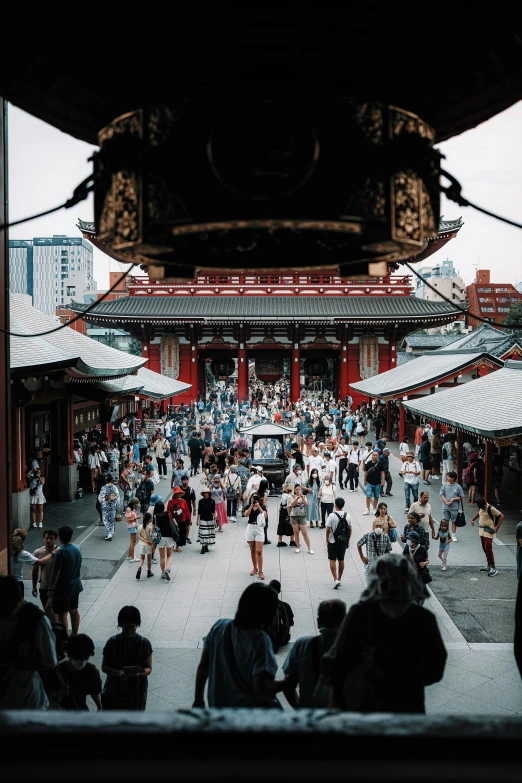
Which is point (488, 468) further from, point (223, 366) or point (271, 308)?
point (223, 366)

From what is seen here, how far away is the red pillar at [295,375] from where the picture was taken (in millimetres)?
36219

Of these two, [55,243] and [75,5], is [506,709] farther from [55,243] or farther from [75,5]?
[55,243]

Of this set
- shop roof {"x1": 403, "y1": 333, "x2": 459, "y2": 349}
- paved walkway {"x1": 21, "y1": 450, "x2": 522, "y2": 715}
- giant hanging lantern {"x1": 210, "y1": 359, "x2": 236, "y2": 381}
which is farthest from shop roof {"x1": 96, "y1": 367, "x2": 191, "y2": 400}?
shop roof {"x1": 403, "y1": 333, "x2": 459, "y2": 349}

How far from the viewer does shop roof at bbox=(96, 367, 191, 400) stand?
59.2 feet

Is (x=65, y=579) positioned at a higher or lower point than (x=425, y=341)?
lower

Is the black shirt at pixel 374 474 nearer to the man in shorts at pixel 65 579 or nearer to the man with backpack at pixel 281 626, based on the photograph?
the man with backpack at pixel 281 626

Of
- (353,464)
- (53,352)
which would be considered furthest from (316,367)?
(53,352)


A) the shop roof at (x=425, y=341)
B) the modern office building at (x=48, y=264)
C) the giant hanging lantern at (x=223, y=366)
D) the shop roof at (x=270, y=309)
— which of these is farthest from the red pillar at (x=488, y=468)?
the modern office building at (x=48, y=264)

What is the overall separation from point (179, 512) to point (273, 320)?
84.3 feet

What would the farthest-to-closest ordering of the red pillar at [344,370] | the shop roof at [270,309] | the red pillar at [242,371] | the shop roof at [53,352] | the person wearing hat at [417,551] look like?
1. the red pillar at [344,370]
2. the red pillar at [242,371]
3. the shop roof at [270,309]
4. the shop roof at [53,352]
5. the person wearing hat at [417,551]

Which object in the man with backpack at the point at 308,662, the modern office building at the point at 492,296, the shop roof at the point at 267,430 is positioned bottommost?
the man with backpack at the point at 308,662

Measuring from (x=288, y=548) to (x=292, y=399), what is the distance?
81.7 feet

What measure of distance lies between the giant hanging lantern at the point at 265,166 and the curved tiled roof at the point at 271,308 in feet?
107

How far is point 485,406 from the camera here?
1432cm
